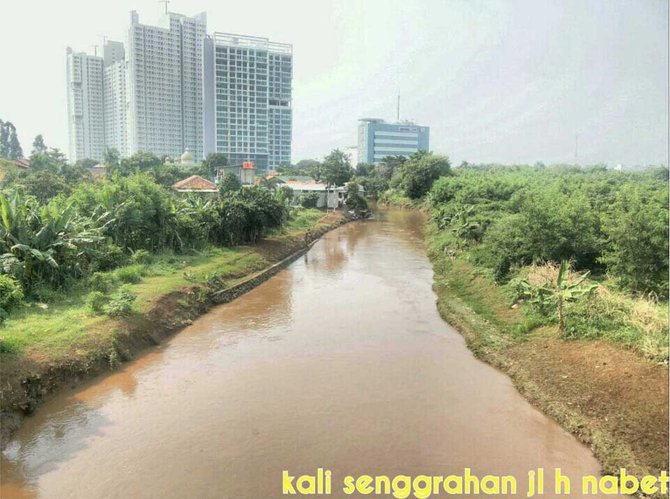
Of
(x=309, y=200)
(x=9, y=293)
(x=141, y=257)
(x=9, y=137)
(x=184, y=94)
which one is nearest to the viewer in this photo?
(x=9, y=293)

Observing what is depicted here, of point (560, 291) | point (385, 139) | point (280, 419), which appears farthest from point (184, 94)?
point (280, 419)

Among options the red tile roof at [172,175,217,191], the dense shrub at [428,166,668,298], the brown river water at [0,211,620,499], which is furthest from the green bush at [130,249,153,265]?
the red tile roof at [172,175,217,191]

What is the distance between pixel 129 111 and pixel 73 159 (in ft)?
62.4

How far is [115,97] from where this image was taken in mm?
80625

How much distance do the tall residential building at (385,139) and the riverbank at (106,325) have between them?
3642 inches

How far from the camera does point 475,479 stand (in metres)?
7.68

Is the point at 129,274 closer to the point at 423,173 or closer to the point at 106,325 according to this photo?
the point at 106,325

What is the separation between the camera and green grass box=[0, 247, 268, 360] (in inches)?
410

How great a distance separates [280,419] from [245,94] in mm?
74949

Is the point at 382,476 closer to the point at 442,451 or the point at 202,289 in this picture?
the point at 442,451

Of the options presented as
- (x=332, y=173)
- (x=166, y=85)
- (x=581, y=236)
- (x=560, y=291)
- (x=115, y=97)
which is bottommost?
(x=560, y=291)

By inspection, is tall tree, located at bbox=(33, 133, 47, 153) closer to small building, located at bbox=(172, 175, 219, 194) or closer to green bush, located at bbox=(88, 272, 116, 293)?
small building, located at bbox=(172, 175, 219, 194)

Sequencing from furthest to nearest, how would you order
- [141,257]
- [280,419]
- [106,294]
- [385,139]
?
[385,139] < [141,257] < [106,294] < [280,419]

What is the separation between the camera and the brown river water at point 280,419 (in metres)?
7.68
